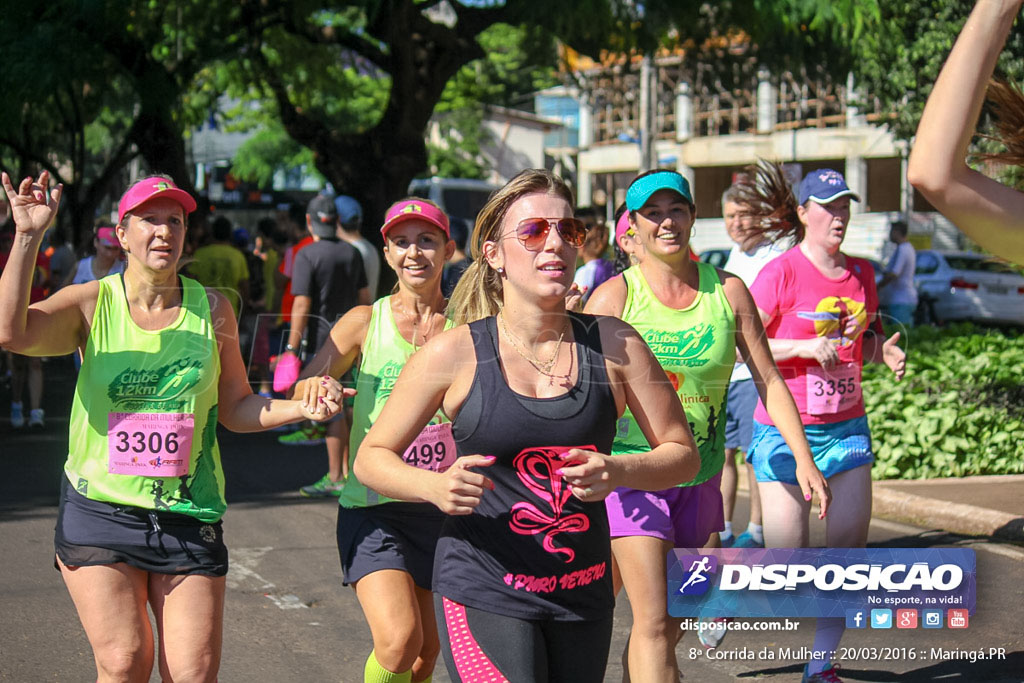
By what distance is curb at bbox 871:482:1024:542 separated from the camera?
739cm

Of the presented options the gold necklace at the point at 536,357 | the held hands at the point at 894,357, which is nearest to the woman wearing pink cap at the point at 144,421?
the gold necklace at the point at 536,357

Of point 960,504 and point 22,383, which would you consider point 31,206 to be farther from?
point 22,383

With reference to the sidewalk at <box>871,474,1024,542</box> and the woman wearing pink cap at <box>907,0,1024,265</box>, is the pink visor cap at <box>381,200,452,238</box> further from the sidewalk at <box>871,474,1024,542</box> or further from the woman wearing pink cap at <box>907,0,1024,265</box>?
the sidewalk at <box>871,474,1024,542</box>

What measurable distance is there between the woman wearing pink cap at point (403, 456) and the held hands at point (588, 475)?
1.10m

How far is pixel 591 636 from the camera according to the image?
3.15 m

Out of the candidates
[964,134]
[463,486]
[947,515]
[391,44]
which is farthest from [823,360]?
[391,44]

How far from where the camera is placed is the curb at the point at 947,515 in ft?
24.2

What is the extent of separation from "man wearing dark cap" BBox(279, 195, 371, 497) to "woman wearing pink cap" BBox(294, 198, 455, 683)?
4.25 m

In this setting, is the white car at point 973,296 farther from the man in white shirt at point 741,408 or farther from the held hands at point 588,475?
the held hands at point 588,475

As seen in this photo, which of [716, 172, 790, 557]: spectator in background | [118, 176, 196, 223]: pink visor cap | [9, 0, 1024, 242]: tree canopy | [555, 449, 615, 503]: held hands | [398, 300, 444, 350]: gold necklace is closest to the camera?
[555, 449, 615, 503]: held hands

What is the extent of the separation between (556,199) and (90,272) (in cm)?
826

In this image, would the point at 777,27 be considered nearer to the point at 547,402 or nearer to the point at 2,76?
the point at 2,76

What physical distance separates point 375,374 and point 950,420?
19.1 feet

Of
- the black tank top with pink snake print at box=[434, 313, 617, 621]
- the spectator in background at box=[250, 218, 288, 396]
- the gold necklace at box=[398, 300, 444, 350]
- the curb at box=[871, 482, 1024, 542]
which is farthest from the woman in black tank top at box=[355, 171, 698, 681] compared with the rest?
the spectator in background at box=[250, 218, 288, 396]
